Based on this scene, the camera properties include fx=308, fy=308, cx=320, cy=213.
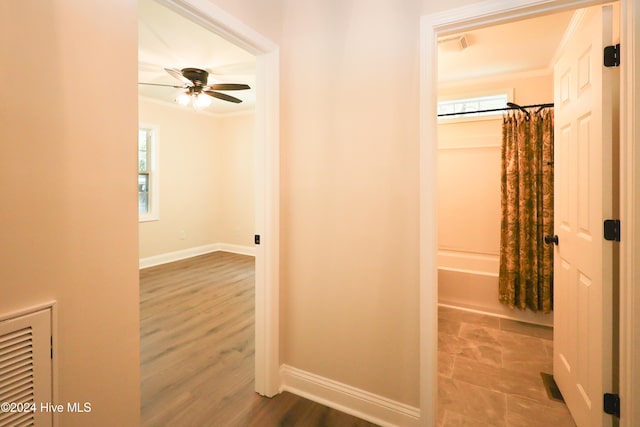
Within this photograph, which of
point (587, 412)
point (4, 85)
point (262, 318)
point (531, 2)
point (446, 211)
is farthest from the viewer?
point (446, 211)

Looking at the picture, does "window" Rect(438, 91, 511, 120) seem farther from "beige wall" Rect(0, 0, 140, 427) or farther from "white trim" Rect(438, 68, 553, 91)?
"beige wall" Rect(0, 0, 140, 427)

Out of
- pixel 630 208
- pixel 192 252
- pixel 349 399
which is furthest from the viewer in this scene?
pixel 192 252

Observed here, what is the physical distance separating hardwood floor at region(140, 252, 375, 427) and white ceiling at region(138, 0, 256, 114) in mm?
2665

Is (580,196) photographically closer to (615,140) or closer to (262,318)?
(615,140)

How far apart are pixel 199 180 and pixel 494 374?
560cm

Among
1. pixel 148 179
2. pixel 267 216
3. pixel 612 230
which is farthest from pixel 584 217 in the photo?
pixel 148 179

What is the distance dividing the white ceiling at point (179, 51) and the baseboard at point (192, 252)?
272 centimetres

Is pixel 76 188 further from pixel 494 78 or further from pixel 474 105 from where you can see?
pixel 494 78

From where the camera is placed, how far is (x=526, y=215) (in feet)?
10.5

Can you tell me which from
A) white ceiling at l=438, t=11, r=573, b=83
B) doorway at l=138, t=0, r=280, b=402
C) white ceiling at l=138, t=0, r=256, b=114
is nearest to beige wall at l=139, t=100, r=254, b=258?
white ceiling at l=138, t=0, r=256, b=114

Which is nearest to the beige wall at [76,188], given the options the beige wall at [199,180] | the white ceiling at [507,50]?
the white ceiling at [507,50]

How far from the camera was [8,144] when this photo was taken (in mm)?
915

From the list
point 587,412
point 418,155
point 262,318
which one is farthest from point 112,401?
point 587,412

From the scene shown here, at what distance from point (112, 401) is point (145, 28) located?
300 centimetres
